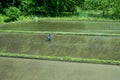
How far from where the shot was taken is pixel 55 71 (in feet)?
44.5

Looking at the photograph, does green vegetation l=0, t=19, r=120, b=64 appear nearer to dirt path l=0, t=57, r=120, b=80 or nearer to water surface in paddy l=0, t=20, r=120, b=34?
dirt path l=0, t=57, r=120, b=80

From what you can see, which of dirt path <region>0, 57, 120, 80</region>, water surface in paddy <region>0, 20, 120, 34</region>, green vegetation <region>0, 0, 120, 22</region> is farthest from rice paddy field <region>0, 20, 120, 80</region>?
green vegetation <region>0, 0, 120, 22</region>

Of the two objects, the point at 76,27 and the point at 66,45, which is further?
the point at 76,27

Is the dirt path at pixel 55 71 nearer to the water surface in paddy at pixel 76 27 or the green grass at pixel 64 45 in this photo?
the green grass at pixel 64 45

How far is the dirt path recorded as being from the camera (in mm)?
12857

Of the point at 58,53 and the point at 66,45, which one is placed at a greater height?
the point at 66,45

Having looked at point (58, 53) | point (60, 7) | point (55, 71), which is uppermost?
point (60, 7)

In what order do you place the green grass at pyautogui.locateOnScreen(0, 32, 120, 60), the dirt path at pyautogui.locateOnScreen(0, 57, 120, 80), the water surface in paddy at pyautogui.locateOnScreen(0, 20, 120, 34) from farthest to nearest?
the water surface in paddy at pyautogui.locateOnScreen(0, 20, 120, 34) < the green grass at pyautogui.locateOnScreen(0, 32, 120, 60) < the dirt path at pyautogui.locateOnScreen(0, 57, 120, 80)

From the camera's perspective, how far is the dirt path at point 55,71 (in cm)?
1286

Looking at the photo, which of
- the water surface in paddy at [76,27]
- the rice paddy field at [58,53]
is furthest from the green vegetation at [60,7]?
the rice paddy field at [58,53]

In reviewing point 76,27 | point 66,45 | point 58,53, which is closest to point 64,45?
point 66,45

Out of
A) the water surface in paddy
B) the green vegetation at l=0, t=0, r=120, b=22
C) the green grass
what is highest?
the green vegetation at l=0, t=0, r=120, b=22

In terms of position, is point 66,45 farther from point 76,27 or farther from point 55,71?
point 76,27

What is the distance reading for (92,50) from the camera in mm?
17594
